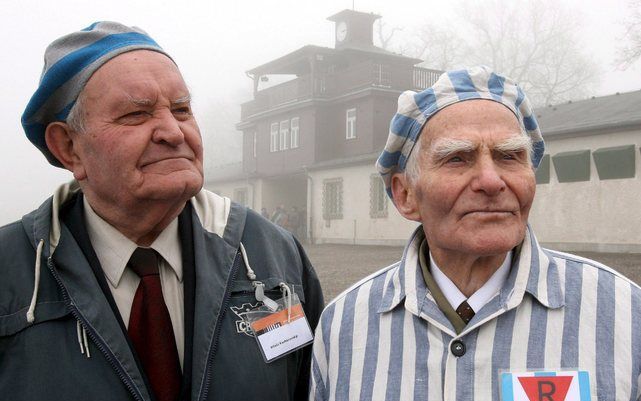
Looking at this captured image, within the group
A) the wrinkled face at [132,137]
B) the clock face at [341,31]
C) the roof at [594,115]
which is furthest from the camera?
the clock face at [341,31]

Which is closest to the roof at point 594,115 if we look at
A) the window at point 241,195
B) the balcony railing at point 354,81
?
the balcony railing at point 354,81

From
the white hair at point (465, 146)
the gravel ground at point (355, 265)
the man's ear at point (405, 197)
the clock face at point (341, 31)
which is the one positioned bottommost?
the gravel ground at point (355, 265)

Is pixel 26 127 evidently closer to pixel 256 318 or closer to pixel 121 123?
→ pixel 121 123

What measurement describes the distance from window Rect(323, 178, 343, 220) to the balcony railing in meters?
3.78

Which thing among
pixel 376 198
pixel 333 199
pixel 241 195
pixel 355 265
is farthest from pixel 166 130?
pixel 241 195

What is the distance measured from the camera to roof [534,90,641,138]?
49.8 ft

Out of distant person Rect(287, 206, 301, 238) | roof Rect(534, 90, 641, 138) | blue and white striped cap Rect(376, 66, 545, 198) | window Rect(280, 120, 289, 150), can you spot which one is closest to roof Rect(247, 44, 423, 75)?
window Rect(280, 120, 289, 150)

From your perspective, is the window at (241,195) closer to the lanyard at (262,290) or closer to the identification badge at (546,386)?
the lanyard at (262,290)

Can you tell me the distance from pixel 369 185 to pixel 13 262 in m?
20.6

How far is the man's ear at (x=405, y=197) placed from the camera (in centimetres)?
222

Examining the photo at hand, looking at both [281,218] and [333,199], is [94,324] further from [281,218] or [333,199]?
[281,218]

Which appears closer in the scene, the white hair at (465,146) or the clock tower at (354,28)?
the white hair at (465,146)

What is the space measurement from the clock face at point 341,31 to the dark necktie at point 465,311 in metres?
27.4

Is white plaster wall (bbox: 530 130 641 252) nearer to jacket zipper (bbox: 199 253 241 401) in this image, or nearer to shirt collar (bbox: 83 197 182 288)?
jacket zipper (bbox: 199 253 241 401)
